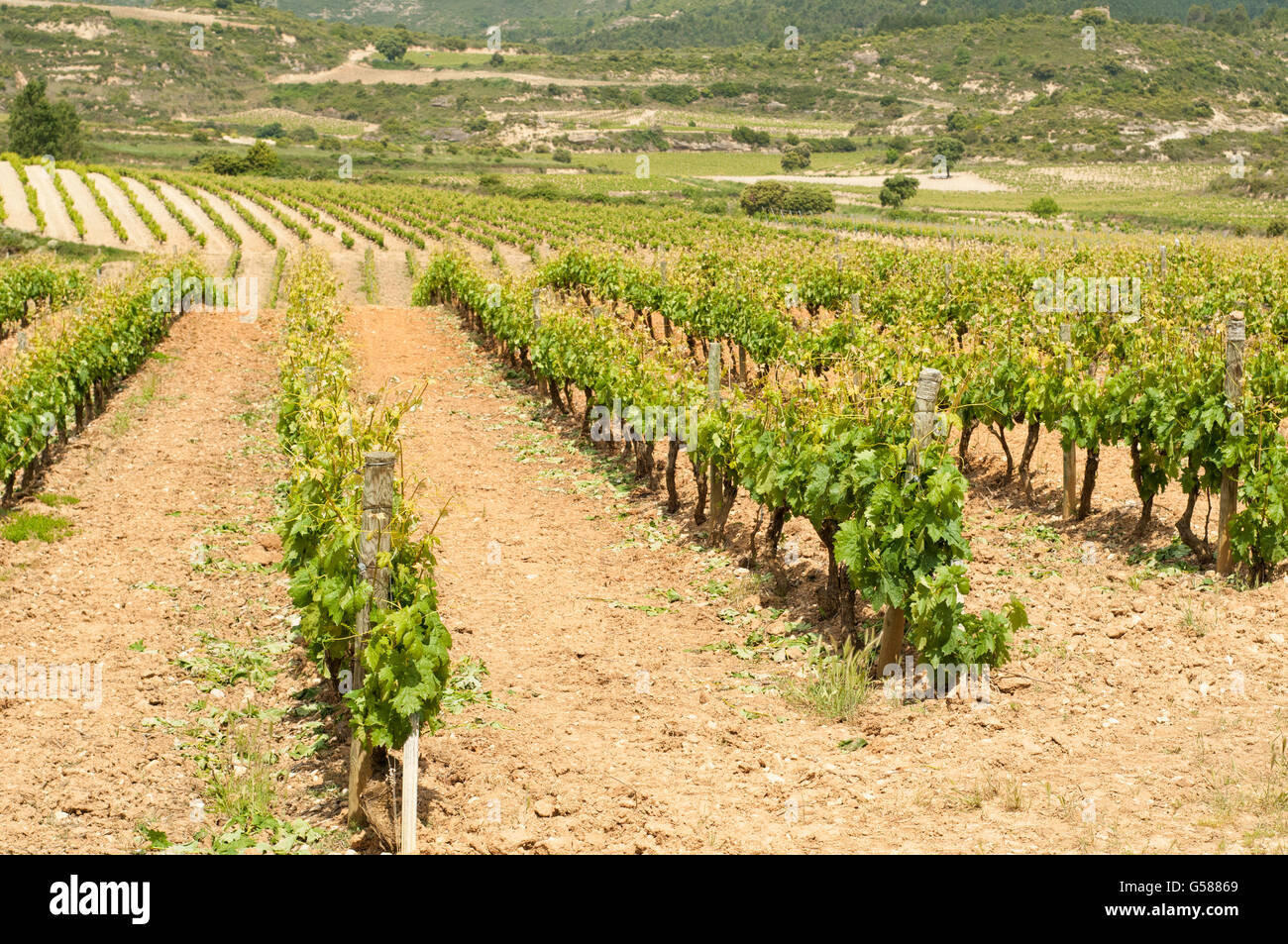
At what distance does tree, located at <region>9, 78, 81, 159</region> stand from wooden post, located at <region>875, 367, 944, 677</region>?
77.8 m

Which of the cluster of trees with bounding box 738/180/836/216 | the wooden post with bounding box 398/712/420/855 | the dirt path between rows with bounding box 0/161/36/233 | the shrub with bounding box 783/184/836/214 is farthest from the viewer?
the shrub with bounding box 783/184/836/214

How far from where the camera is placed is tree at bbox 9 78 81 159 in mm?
72375

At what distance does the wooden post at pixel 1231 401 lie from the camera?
343 inches

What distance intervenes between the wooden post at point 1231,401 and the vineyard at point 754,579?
0.04 m

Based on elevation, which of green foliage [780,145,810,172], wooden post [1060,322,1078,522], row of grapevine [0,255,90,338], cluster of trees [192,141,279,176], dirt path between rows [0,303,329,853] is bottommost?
dirt path between rows [0,303,329,853]

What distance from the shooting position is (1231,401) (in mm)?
8805

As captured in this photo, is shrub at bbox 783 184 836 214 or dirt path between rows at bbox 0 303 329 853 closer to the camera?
dirt path between rows at bbox 0 303 329 853

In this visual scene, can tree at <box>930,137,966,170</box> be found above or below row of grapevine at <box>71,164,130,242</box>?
above

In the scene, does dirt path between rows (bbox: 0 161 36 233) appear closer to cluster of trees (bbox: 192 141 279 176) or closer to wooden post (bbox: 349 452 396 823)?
cluster of trees (bbox: 192 141 279 176)

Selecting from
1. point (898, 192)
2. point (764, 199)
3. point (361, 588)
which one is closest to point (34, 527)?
point (361, 588)

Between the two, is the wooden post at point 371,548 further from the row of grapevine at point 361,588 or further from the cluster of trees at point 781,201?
the cluster of trees at point 781,201

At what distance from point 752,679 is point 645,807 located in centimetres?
212

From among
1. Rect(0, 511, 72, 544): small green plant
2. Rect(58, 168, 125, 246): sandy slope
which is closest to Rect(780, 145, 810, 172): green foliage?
Rect(58, 168, 125, 246): sandy slope
